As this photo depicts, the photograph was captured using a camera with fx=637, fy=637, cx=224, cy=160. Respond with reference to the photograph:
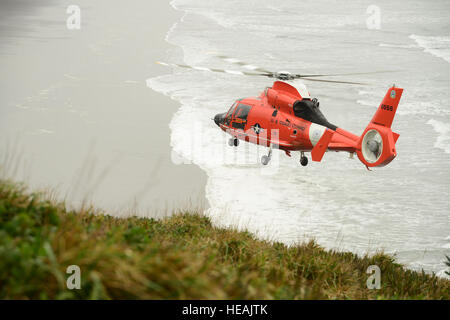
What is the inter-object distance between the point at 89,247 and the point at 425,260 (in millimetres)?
16256

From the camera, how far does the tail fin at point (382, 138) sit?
1700cm

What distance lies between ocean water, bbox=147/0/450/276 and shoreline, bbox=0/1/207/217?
4.62 feet

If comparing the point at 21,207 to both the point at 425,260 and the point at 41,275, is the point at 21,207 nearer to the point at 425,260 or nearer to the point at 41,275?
the point at 41,275

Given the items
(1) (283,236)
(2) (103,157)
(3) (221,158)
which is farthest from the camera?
(3) (221,158)

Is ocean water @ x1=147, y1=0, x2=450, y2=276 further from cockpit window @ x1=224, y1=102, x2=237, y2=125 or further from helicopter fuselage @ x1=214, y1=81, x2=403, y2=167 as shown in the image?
cockpit window @ x1=224, y1=102, x2=237, y2=125

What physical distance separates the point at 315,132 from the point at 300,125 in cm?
57

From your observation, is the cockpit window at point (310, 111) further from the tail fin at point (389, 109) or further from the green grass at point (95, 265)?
the green grass at point (95, 265)

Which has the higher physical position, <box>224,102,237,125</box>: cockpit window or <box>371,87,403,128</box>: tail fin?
<box>224,102,237,125</box>: cockpit window

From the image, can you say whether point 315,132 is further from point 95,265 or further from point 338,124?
point 338,124

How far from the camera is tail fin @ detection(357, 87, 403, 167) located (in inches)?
669

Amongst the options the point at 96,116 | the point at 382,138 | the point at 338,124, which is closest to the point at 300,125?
the point at 382,138

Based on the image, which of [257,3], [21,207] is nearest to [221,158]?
[21,207]

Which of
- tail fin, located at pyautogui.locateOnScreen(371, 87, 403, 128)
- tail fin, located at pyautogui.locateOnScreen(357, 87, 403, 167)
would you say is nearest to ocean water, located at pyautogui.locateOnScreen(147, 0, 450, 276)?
tail fin, located at pyautogui.locateOnScreen(357, 87, 403, 167)

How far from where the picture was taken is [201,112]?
117 ft
